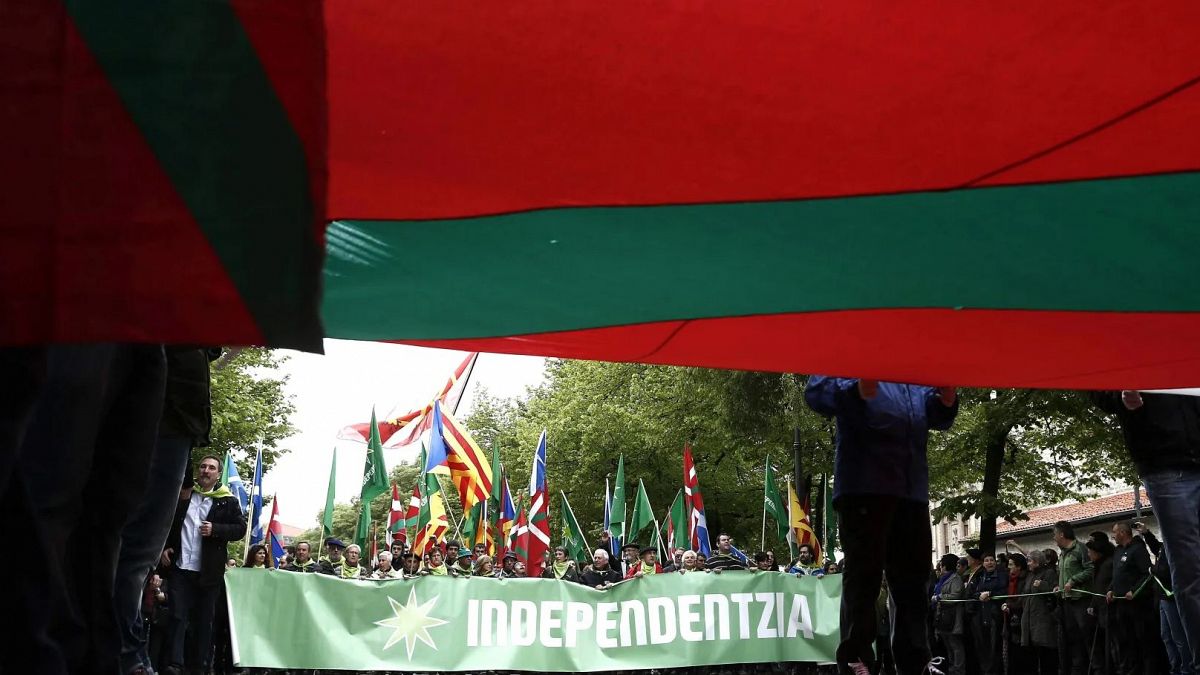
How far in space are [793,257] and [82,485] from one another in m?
2.24

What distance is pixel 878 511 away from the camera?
4.79 m

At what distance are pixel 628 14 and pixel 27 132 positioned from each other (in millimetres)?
1383

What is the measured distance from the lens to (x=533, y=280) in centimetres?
372

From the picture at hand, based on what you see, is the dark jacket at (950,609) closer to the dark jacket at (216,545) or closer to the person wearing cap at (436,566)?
the person wearing cap at (436,566)

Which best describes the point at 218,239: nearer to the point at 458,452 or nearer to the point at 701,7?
the point at 701,7

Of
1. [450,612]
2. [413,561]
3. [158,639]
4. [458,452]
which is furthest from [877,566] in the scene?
[458,452]

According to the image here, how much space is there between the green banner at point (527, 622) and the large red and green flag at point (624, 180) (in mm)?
7748

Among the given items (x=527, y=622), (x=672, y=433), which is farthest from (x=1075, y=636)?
(x=672, y=433)

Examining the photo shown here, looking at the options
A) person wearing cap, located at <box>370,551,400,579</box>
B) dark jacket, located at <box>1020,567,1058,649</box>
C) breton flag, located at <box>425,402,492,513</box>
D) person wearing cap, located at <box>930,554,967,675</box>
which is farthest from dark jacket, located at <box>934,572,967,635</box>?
breton flag, located at <box>425,402,492,513</box>

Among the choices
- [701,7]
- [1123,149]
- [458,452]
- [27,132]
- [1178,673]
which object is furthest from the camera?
[458,452]

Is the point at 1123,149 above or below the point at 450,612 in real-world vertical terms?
above

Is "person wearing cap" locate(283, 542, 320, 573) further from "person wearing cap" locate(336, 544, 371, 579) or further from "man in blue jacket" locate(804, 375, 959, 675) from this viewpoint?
"man in blue jacket" locate(804, 375, 959, 675)

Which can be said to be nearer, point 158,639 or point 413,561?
point 158,639

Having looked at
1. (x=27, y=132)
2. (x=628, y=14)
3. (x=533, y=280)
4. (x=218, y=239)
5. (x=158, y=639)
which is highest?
(x=628, y=14)
